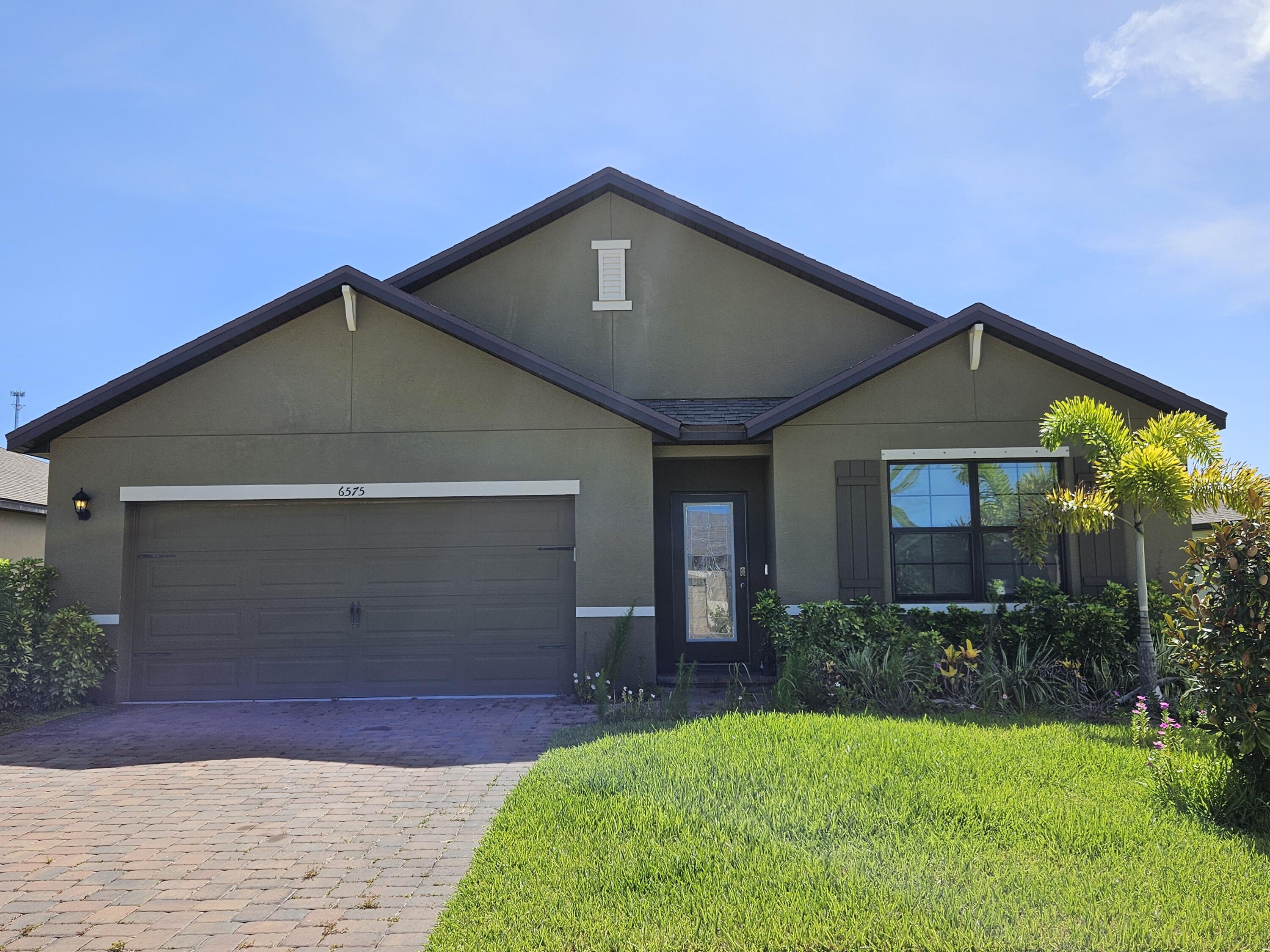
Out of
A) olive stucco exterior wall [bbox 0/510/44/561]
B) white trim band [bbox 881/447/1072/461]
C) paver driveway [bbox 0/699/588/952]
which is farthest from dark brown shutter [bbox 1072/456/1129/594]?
olive stucco exterior wall [bbox 0/510/44/561]

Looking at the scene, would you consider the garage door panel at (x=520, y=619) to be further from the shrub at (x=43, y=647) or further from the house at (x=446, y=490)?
the shrub at (x=43, y=647)

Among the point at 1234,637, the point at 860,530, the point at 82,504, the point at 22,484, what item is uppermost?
the point at 22,484

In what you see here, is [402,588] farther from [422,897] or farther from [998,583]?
[998,583]

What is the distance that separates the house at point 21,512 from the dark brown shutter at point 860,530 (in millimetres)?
14652

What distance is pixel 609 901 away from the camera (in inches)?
156

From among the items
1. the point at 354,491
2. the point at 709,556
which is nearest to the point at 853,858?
the point at 709,556

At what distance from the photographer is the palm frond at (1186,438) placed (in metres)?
8.28

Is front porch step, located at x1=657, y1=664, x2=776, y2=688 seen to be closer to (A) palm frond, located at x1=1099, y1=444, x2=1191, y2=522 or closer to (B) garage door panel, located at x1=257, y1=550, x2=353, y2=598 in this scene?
(B) garage door panel, located at x1=257, y1=550, x2=353, y2=598

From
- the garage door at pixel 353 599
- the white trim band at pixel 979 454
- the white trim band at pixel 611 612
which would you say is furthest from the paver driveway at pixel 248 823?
the white trim band at pixel 979 454

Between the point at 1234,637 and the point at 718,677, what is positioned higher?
the point at 1234,637

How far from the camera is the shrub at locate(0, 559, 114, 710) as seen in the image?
898 cm

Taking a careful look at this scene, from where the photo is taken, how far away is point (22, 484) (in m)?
17.3

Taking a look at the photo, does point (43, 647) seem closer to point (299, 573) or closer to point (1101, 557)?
point (299, 573)

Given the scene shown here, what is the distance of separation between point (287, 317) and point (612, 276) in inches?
176
